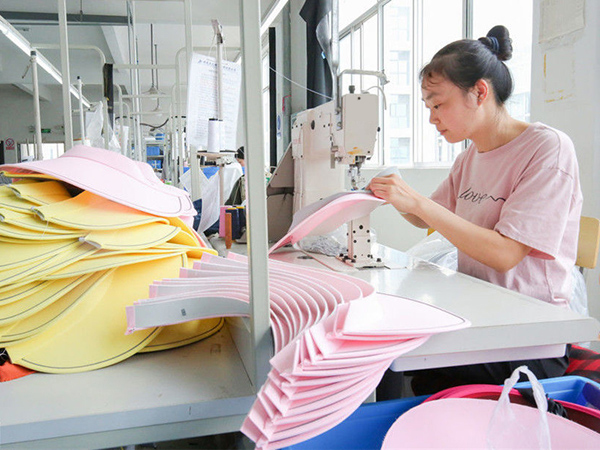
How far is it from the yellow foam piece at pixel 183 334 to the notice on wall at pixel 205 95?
118cm

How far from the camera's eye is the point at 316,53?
4.63 m

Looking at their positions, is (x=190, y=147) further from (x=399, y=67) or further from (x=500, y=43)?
(x=399, y=67)

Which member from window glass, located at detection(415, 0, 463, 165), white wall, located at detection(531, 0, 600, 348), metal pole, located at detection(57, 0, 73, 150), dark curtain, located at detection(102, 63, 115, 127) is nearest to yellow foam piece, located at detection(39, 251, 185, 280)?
metal pole, located at detection(57, 0, 73, 150)

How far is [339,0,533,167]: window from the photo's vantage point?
445 cm

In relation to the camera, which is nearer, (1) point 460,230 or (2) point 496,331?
(2) point 496,331

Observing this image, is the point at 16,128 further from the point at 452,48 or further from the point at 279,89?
the point at 452,48

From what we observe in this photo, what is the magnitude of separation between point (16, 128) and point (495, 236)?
52.0 feet

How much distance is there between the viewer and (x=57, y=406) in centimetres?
68

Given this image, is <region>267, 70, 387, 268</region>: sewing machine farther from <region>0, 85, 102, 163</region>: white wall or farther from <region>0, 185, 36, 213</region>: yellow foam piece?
<region>0, 85, 102, 163</region>: white wall

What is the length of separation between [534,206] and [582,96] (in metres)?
1.75

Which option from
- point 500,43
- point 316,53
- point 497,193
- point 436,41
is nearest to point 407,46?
point 436,41

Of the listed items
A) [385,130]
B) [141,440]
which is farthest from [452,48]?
[385,130]

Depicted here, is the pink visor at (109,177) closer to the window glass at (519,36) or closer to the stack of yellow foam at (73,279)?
the stack of yellow foam at (73,279)

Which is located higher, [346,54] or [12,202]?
[346,54]
